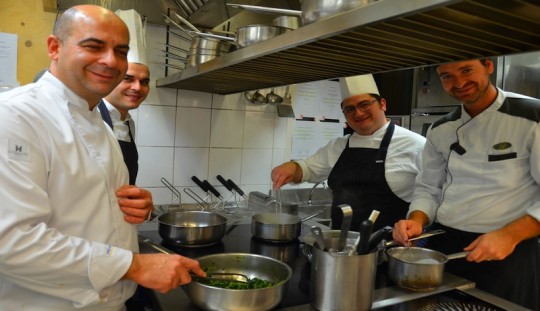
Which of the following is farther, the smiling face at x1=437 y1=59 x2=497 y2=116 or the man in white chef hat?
the man in white chef hat

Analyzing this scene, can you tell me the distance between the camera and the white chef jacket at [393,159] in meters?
1.65

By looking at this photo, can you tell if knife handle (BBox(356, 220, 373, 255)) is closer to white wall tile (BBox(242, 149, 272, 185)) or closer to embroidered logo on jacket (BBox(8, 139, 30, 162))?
embroidered logo on jacket (BBox(8, 139, 30, 162))

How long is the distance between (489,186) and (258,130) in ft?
4.48

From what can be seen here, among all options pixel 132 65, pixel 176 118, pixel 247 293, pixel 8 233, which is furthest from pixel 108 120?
pixel 247 293

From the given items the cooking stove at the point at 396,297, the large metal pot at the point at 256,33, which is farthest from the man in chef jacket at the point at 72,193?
the large metal pot at the point at 256,33

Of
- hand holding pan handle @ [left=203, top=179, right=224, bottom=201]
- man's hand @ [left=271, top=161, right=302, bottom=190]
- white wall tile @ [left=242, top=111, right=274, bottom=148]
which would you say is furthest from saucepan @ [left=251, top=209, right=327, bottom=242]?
white wall tile @ [left=242, top=111, right=274, bottom=148]

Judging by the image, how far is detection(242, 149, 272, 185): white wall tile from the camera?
2373 mm

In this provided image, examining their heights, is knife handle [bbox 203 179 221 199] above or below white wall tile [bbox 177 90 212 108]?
below

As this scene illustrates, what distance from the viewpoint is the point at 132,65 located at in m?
1.57

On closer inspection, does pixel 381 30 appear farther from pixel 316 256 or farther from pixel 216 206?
pixel 216 206

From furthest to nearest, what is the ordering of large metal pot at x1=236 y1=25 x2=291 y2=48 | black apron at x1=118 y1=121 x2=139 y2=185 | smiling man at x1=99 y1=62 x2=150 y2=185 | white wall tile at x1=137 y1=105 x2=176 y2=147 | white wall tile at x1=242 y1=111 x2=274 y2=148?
white wall tile at x1=242 y1=111 x2=274 y2=148 → white wall tile at x1=137 y1=105 x2=176 y2=147 → black apron at x1=118 y1=121 x2=139 y2=185 → smiling man at x1=99 y1=62 x2=150 y2=185 → large metal pot at x1=236 y1=25 x2=291 y2=48

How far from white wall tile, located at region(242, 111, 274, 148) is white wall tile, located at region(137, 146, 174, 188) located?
45cm

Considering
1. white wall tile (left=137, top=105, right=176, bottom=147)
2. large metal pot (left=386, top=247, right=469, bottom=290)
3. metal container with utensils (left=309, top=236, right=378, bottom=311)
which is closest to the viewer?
metal container with utensils (left=309, top=236, right=378, bottom=311)

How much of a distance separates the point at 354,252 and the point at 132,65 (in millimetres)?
1161
